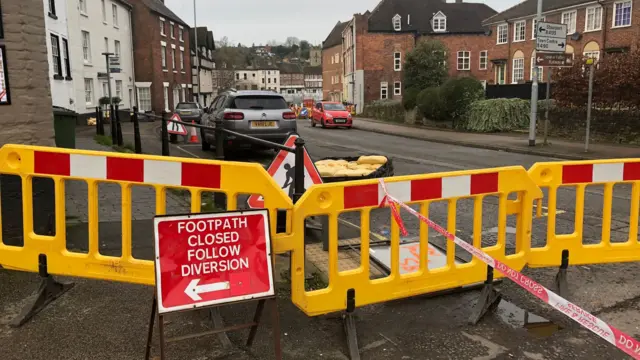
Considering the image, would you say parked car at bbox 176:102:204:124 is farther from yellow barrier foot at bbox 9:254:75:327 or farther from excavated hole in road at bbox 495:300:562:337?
excavated hole in road at bbox 495:300:562:337

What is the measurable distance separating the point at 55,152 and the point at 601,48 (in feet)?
131

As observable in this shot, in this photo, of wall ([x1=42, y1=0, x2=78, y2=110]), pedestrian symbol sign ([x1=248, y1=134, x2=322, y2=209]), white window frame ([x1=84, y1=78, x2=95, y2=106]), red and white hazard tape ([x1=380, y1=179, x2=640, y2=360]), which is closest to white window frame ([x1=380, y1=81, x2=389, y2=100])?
white window frame ([x1=84, y1=78, x2=95, y2=106])

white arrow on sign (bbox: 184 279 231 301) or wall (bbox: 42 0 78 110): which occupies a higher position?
wall (bbox: 42 0 78 110)

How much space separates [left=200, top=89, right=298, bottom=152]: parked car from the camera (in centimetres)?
1347

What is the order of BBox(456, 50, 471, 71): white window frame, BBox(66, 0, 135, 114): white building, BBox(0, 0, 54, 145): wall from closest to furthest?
1. BBox(0, 0, 54, 145): wall
2. BBox(66, 0, 135, 114): white building
3. BBox(456, 50, 471, 71): white window frame

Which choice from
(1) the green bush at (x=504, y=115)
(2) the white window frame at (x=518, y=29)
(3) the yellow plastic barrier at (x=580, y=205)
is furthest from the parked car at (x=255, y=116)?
(2) the white window frame at (x=518, y=29)

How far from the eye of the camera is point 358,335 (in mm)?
3824

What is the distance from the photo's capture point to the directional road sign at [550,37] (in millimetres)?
17297

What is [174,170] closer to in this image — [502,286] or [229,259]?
[229,259]

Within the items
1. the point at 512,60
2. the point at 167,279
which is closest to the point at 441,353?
the point at 167,279

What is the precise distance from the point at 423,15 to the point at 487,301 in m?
63.1

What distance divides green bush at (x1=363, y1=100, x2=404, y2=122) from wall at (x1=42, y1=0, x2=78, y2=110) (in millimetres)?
20349

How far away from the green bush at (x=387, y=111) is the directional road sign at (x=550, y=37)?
1841 cm

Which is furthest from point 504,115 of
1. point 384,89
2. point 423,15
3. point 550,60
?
point 423,15
